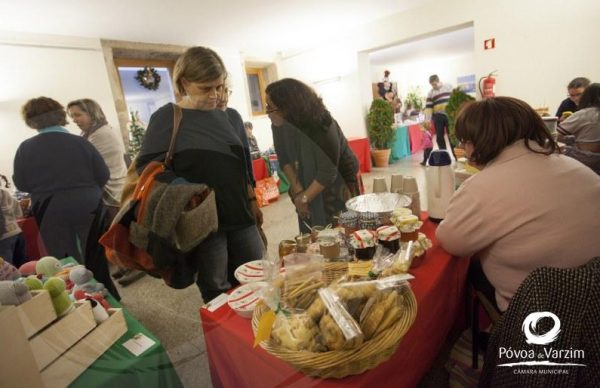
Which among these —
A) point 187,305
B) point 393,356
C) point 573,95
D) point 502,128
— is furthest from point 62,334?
point 573,95

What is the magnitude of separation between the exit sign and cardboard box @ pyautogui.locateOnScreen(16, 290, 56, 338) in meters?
4.23

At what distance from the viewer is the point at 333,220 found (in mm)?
1255

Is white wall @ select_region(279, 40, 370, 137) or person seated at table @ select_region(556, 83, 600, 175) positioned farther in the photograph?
person seated at table @ select_region(556, 83, 600, 175)

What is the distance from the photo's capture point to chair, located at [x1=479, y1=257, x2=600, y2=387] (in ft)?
1.87

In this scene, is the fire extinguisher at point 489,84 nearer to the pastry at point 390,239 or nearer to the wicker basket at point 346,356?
the pastry at point 390,239

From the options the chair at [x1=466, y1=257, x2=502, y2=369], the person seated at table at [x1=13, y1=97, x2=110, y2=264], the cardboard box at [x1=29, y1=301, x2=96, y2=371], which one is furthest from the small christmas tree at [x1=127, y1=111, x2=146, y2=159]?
the chair at [x1=466, y1=257, x2=502, y2=369]

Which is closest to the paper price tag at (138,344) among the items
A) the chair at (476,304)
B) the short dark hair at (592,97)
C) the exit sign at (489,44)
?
the chair at (476,304)

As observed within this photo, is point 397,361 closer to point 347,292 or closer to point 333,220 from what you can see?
point 347,292

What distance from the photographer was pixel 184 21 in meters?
1.75

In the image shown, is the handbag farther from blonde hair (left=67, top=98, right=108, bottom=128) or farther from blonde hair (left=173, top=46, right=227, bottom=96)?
blonde hair (left=67, top=98, right=108, bottom=128)

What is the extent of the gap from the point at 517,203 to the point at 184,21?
6.13 ft

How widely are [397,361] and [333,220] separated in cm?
62

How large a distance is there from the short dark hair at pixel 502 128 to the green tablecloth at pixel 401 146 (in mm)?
1151

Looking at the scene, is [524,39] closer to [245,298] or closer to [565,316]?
[565,316]
